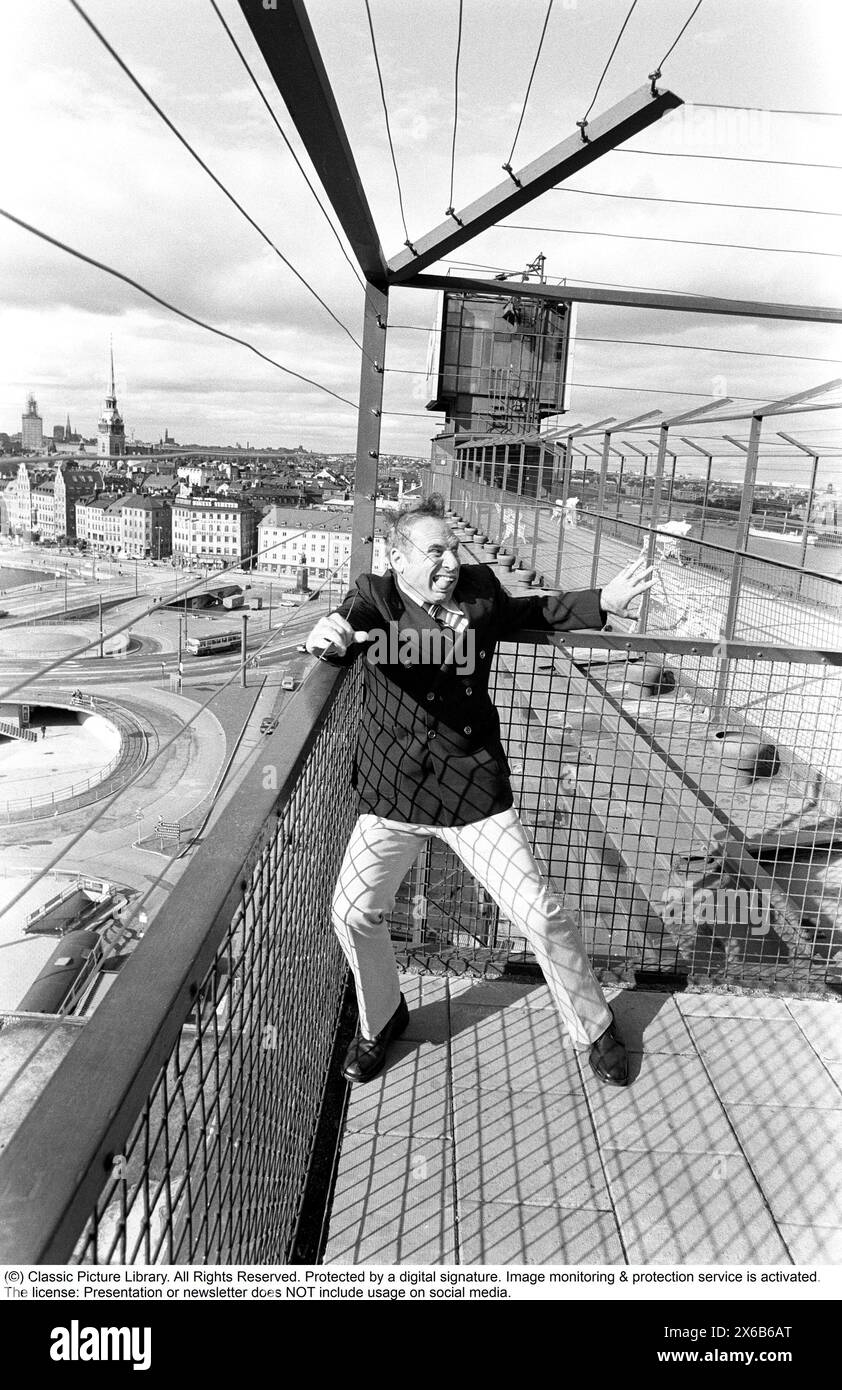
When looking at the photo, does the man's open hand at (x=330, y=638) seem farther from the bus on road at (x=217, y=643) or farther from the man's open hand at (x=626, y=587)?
the bus on road at (x=217, y=643)

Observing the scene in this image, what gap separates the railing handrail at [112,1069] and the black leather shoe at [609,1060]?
1.70 metres

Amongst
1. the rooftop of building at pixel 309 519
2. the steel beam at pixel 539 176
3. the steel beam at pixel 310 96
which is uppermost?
the steel beam at pixel 539 176

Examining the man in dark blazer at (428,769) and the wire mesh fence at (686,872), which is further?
the wire mesh fence at (686,872)

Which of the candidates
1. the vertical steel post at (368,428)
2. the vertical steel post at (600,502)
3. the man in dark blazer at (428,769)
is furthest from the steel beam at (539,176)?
the vertical steel post at (600,502)

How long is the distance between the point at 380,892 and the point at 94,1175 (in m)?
1.85

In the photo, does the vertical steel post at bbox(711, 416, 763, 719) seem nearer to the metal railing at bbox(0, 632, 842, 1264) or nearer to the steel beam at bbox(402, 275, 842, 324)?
the metal railing at bbox(0, 632, 842, 1264)

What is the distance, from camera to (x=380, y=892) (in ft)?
8.78

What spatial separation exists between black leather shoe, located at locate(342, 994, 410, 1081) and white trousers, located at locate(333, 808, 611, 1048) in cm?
17

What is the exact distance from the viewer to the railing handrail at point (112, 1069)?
0.77 metres

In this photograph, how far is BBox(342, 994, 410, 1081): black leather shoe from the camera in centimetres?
278

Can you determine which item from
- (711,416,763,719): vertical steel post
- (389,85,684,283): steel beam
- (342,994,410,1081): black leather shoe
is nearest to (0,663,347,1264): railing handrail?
(342,994,410,1081): black leather shoe

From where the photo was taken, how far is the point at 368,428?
353 cm

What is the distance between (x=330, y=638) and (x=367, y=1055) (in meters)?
1.28
